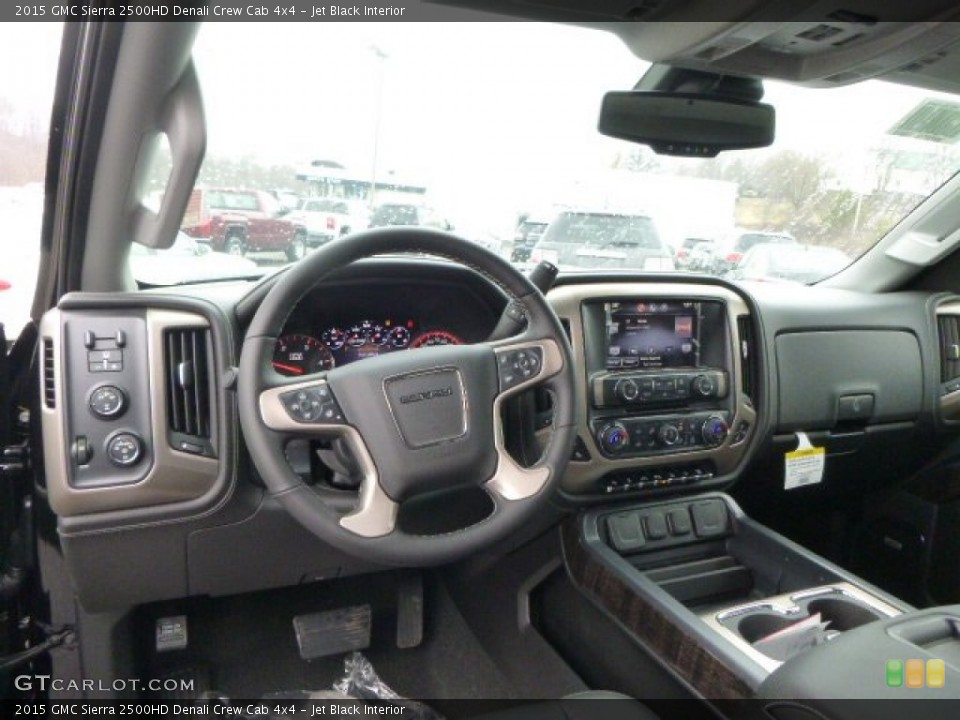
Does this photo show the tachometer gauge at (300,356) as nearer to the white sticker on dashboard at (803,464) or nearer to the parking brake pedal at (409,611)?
the parking brake pedal at (409,611)

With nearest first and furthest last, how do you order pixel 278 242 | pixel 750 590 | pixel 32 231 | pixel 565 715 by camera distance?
pixel 565 715 → pixel 32 231 → pixel 278 242 → pixel 750 590

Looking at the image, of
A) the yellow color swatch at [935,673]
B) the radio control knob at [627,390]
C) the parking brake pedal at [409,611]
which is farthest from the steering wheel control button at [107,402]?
the yellow color swatch at [935,673]

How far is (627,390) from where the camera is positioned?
2.29 m

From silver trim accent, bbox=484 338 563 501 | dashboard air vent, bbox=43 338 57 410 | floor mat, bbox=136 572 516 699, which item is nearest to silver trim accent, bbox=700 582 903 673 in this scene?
silver trim accent, bbox=484 338 563 501

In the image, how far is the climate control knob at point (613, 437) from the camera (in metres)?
2.27

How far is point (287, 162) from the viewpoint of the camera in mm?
2174

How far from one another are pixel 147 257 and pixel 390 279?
64 cm

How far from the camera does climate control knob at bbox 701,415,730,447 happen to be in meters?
2.41

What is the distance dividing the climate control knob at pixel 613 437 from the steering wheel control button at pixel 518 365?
645 mm

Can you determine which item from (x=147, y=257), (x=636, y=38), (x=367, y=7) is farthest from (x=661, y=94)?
(x=147, y=257)

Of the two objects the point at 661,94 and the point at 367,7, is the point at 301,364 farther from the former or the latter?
the point at 661,94

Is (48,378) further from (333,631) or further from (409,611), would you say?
(409,611)

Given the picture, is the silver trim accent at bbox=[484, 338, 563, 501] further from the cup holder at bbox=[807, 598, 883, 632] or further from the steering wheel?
the cup holder at bbox=[807, 598, 883, 632]

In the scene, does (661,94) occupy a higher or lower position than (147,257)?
higher
